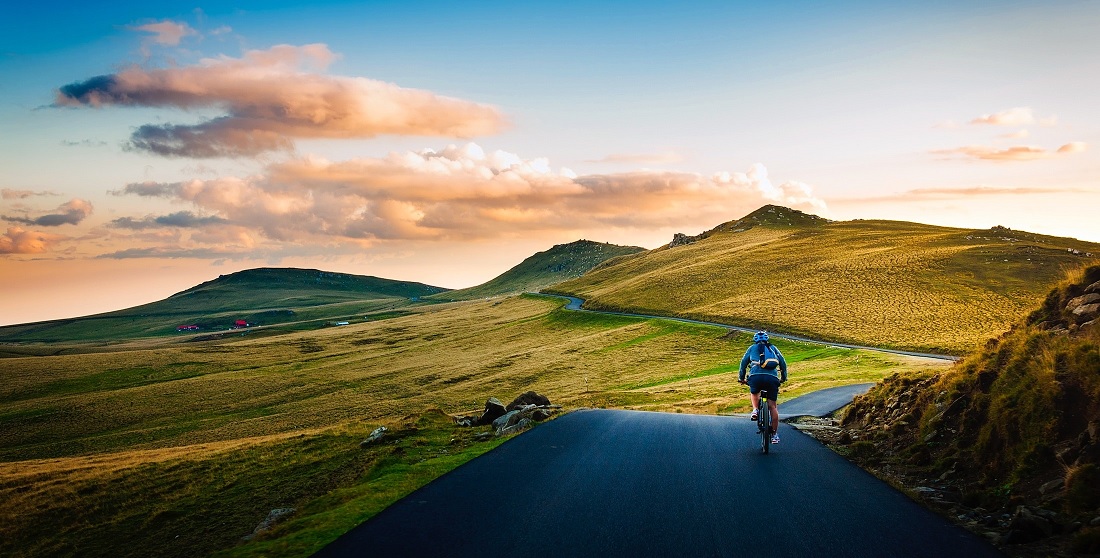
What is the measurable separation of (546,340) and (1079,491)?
91.6 m

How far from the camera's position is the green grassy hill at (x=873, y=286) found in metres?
69.5

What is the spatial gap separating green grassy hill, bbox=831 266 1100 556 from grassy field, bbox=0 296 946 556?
471 inches

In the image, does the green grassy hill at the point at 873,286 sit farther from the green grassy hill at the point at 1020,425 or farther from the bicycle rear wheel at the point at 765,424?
the bicycle rear wheel at the point at 765,424

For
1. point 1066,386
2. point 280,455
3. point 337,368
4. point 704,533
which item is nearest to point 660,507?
point 704,533

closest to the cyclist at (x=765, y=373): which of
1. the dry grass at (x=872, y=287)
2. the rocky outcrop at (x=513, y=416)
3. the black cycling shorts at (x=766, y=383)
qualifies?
the black cycling shorts at (x=766, y=383)

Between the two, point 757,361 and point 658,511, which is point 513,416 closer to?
point 757,361

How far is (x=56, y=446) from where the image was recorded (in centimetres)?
5862

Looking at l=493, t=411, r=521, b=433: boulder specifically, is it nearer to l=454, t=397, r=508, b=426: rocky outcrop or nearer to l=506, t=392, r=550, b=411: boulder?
l=454, t=397, r=508, b=426: rocky outcrop

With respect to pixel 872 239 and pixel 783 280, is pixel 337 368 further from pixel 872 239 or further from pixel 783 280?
pixel 872 239

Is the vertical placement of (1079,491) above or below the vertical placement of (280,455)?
above

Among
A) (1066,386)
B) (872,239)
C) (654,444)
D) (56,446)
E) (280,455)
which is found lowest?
(56,446)

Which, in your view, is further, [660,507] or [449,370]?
[449,370]

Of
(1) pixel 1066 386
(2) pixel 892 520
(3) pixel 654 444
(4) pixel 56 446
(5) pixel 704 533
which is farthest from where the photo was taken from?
(4) pixel 56 446

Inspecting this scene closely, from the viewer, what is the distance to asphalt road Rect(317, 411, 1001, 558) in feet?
29.6
